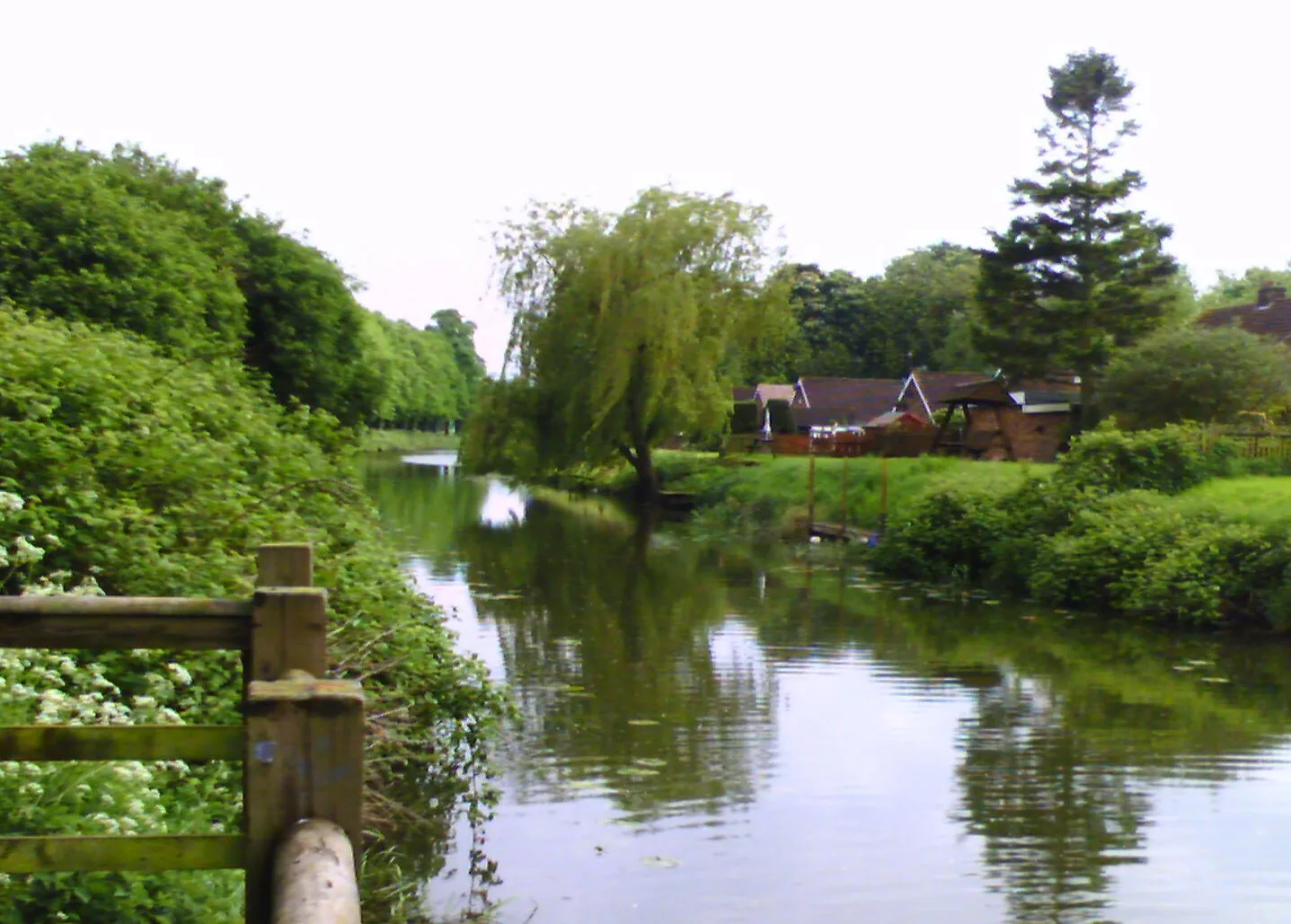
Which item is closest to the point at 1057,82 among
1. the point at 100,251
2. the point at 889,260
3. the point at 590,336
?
the point at 590,336

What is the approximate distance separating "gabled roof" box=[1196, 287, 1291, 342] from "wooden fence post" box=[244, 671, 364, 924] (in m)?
49.6

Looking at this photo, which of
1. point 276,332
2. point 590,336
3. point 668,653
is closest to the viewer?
point 668,653

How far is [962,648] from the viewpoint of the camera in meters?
18.8

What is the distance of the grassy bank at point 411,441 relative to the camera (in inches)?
4350

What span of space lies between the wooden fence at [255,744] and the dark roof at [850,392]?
78343mm

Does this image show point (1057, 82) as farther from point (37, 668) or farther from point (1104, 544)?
point (37, 668)

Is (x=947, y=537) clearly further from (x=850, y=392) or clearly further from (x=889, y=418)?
(x=850, y=392)

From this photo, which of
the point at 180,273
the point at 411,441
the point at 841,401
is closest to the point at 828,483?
the point at 180,273

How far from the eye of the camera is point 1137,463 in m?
25.7

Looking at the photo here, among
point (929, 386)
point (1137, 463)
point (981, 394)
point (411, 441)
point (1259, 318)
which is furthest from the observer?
point (411, 441)

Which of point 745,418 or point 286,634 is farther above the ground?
point 745,418

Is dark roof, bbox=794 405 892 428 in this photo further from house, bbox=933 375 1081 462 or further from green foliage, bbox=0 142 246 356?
green foliage, bbox=0 142 246 356

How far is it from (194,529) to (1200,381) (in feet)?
97.6

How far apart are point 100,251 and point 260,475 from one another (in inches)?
367
